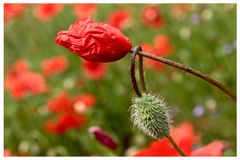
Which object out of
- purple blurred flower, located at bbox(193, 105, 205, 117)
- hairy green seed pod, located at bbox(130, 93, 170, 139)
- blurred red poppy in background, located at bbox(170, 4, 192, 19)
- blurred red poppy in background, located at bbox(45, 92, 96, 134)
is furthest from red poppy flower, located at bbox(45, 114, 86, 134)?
hairy green seed pod, located at bbox(130, 93, 170, 139)

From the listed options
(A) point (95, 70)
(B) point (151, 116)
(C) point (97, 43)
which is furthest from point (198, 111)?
(C) point (97, 43)

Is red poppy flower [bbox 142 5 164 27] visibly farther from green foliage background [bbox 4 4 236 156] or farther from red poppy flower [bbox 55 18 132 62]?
red poppy flower [bbox 55 18 132 62]

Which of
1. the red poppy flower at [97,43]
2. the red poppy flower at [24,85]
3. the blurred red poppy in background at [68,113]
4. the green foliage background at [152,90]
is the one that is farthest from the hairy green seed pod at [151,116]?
the red poppy flower at [24,85]

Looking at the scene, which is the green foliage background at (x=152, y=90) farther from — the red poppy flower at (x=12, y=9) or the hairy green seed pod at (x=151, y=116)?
the hairy green seed pod at (x=151, y=116)

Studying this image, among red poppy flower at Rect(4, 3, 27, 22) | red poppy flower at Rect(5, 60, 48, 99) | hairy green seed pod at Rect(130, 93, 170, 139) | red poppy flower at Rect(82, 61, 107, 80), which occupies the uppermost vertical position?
red poppy flower at Rect(4, 3, 27, 22)

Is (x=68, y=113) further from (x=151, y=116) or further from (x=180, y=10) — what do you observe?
(x=151, y=116)
